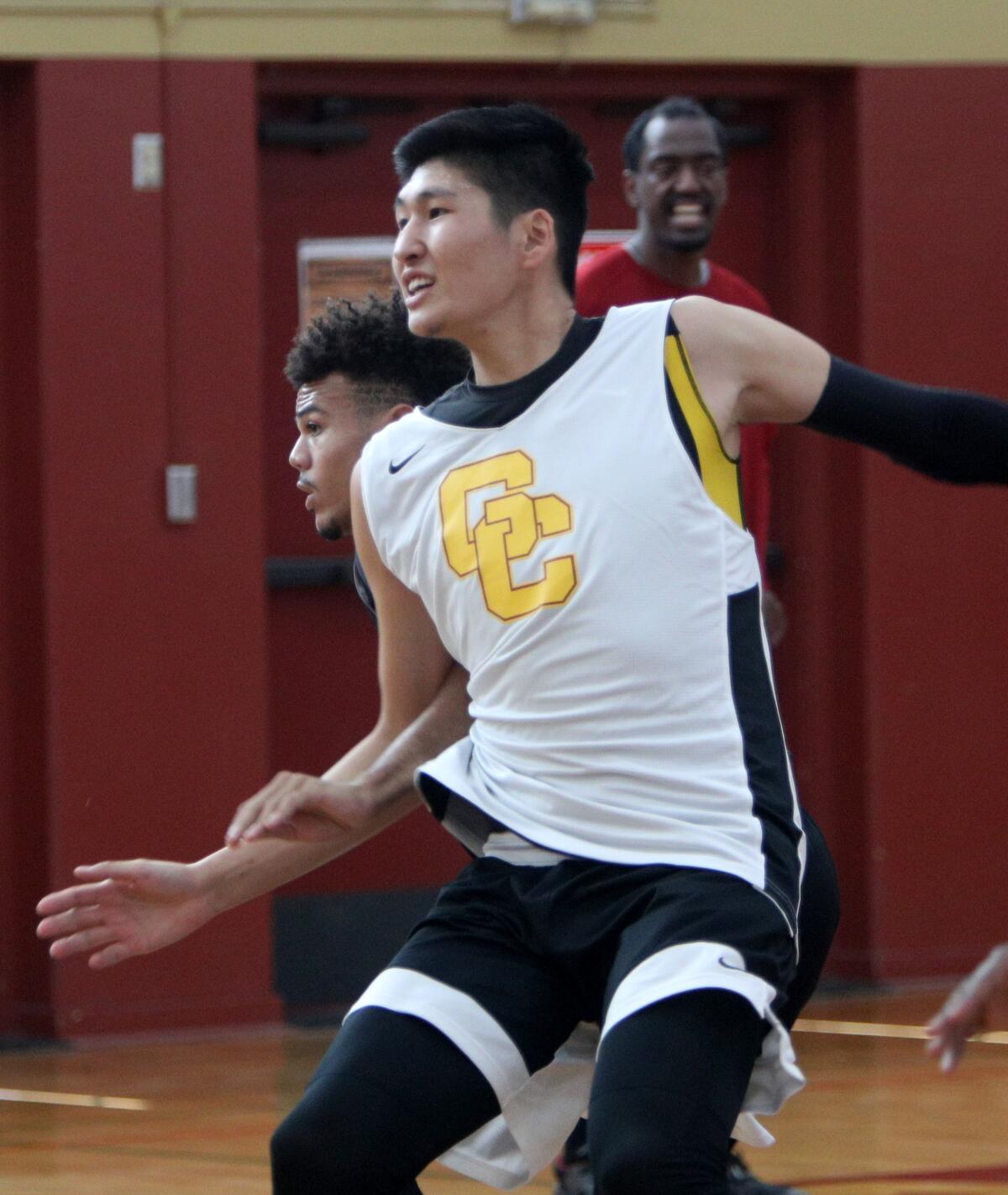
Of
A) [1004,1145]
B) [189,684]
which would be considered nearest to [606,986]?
[1004,1145]

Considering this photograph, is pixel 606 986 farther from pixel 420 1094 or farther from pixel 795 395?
pixel 795 395

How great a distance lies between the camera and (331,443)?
322 cm

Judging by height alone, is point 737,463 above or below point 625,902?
above

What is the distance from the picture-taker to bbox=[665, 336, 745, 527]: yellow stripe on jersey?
8.91 feet

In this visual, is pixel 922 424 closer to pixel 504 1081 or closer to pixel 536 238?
pixel 536 238

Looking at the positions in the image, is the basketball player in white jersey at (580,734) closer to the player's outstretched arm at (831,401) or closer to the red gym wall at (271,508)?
the player's outstretched arm at (831,401)

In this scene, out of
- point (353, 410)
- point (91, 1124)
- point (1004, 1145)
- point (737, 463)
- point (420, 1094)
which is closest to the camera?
point (420, 1094)

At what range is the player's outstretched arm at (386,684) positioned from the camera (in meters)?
2.75

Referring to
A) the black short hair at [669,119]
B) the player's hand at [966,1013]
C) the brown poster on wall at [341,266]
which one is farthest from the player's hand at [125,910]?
the brown poster on wall at [341,266]

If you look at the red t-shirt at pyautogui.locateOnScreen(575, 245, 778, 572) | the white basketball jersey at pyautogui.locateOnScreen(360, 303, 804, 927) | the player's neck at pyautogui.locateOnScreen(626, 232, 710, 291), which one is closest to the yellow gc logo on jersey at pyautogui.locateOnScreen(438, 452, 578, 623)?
the white basketball jersey at pyautogui.locateOnScreen(360, 303, 804, 927)

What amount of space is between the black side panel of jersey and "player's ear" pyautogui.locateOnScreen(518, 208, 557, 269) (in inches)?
20.8

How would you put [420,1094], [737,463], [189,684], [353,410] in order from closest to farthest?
[420,1094]
[737,463]
[353,410]
[189,684]

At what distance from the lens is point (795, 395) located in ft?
8.89

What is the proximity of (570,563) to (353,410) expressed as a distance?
688 mm
